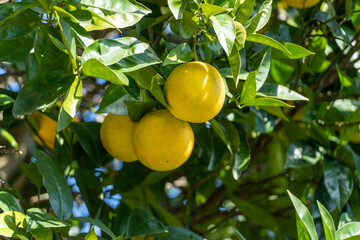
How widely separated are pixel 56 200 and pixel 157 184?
2.12 feet

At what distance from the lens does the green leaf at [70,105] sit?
3.80 ft

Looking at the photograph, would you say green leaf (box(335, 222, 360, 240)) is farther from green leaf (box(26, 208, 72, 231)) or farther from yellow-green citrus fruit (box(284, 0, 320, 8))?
yellow-green citrus fruit (box(284, 0, 320, 8))

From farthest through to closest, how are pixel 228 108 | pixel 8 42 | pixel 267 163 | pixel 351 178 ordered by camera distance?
pixel 267 163, pixel 351 178, pixel 228 108, pixel 8 42

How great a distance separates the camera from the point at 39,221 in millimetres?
1213

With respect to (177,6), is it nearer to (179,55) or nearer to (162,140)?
(179,55)

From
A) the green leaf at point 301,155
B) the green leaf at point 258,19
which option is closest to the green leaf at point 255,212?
the green leaf at point 301,155

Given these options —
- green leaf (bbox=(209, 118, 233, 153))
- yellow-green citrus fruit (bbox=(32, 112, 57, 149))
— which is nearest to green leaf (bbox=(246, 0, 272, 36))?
green leaf (bbox=(209, 118, 233, 153))

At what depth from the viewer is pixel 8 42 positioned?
139cm

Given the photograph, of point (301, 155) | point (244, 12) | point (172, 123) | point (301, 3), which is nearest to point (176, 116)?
point (172, 123)

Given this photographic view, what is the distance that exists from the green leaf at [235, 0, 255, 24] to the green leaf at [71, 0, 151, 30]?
0.19m

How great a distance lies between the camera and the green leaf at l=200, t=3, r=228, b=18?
1137 millimetres

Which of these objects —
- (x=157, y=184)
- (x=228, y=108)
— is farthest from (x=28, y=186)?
(x=228, y=108)

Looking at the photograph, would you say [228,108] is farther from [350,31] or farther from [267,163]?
[267,163]

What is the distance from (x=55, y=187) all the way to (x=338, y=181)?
2.67 feet
